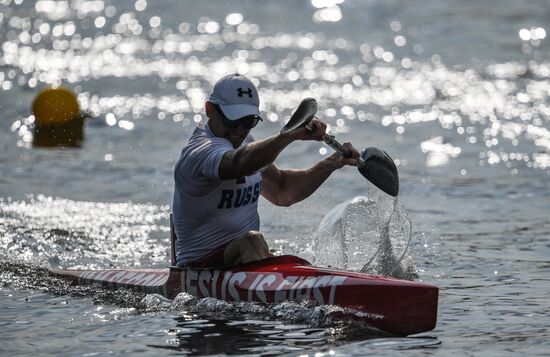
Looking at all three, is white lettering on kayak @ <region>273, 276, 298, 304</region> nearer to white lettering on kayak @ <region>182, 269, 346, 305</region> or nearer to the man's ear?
white lettering on kayak @ <region>182, 269, 346, 305</region>

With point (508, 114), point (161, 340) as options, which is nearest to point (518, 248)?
point (161, 340)

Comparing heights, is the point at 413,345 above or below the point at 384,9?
below

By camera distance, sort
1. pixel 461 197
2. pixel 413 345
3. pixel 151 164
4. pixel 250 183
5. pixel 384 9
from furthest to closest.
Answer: pixel 384 9, pixel 151 164, pixel 461 197, pixel 250 183, pixel 413 345

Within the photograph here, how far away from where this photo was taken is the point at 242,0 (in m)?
30.3

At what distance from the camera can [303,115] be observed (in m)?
7.13

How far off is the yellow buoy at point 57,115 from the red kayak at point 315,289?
932cm

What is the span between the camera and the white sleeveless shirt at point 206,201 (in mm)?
7559

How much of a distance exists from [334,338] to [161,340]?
3.50ft

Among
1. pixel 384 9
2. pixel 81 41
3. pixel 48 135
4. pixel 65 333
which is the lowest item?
pixel 65 333

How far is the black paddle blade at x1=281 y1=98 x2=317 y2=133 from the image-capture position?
709cm

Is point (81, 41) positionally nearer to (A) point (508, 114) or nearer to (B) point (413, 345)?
(A) point (508, 114)

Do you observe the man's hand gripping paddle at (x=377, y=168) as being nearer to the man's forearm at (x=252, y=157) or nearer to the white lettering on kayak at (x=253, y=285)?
the man's forearm at (x=252, y=157)

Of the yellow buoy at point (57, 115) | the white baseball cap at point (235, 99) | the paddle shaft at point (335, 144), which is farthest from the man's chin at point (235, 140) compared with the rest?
the yellow buoy at point (57, 115)

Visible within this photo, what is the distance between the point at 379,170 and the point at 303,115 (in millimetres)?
975
